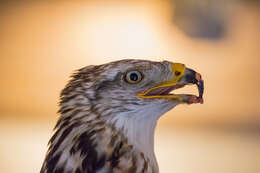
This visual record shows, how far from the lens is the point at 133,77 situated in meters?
0.80

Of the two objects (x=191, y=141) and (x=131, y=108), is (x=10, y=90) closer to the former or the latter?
(x=191, y=141)

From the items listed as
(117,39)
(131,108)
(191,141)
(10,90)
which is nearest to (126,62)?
(131,108)

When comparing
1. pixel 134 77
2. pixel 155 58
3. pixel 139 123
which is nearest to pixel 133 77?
pixel 134 77

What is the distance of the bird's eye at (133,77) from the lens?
2.62 ft

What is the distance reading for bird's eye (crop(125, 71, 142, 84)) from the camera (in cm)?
80

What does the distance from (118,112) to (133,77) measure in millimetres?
89

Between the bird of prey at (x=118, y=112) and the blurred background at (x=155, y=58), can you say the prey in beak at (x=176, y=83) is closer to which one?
the bird of prey at (x=118, y=112)

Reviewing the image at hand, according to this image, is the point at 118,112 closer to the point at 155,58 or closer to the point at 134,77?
the point at 134,77

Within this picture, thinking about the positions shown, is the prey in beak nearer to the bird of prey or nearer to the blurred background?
the bird of prey

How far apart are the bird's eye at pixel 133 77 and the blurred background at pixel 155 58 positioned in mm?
895

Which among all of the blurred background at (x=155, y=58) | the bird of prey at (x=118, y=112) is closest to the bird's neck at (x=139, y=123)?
the bird of prey at (x=118, y=112)

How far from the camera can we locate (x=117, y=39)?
1717 millimetres

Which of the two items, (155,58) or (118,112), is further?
(155,58)

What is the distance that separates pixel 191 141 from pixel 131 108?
1.04 meters
